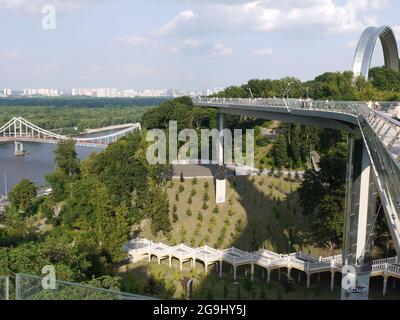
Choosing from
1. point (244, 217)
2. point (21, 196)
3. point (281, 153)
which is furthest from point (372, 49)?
point (21, 196)

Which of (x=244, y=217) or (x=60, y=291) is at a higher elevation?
(x=60, y=291)

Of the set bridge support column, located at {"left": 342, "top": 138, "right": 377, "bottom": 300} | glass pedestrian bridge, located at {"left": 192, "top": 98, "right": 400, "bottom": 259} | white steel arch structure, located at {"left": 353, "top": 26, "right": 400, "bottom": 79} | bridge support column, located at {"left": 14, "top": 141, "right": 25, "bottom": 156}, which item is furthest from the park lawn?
bridge support column, located at {"left": 14, "top": 141, "right": 25, "bottom": 156}

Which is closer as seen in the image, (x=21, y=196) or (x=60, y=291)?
(x=60, y=291)

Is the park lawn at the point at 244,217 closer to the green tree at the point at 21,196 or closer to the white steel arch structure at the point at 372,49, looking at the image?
the green tree at the point at 21,196

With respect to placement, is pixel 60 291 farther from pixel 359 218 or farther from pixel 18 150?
pixel 18 150

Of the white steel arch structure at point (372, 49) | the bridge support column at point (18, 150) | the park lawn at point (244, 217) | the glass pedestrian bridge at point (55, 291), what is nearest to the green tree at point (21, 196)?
the park lawn at point (244, 217)
